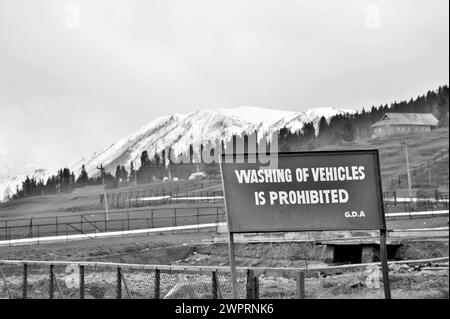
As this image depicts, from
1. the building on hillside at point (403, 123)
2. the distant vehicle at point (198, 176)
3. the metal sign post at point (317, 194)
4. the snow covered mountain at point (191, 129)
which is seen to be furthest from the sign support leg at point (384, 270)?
the building on hillside at point (403, 123)

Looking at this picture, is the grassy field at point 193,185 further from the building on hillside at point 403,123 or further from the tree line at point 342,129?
the tree line at point 342,129

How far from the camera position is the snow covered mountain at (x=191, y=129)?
26.4 meters

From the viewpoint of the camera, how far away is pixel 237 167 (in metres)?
11.1

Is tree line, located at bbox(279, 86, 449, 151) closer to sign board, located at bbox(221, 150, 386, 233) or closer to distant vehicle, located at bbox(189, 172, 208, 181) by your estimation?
distant vehicle, located at bbox(189, 172, 208, 181)

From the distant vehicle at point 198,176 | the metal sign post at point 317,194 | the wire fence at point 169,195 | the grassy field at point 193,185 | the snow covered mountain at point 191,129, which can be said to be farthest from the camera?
the distant vehicle at point 198,176

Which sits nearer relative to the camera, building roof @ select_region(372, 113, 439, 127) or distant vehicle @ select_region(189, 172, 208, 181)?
distant vehicle @ select_region(189, 172, 208, 181)

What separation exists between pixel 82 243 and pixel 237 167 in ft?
105

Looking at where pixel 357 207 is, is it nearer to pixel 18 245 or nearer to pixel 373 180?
pixel 373 180

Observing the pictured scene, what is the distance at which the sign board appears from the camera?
10.8 meters

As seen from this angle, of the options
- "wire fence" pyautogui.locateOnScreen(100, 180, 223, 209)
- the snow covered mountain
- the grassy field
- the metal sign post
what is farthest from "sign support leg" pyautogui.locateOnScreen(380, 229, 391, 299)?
"wire fence" pyautogui.locateOnScreen(100, 180, 223, 209)

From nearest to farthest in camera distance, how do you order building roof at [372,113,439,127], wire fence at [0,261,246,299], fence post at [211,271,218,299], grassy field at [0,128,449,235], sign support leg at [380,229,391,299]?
sign support leg at [380,229,391,299], fence post at [211,271,218,299], wire fence at [0,261,246,299], grassy field at [0,128,449,235], building roof at [372,113,439,127]

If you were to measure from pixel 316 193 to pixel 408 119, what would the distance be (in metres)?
115

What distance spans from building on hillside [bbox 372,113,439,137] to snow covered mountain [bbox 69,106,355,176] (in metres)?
37.9

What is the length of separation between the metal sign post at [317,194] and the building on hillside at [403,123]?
97.8 meters
